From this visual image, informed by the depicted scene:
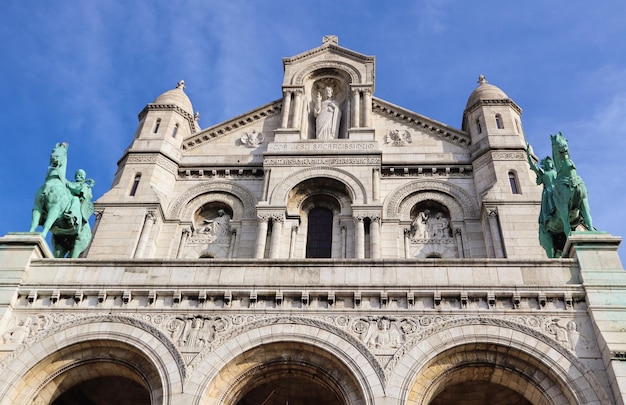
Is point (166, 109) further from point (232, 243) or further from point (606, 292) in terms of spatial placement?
point (606, 292)

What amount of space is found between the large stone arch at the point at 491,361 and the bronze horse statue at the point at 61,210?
9.77m

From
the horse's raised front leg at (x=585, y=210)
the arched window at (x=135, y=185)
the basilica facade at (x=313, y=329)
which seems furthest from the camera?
the arched window at (x=135, y=185)

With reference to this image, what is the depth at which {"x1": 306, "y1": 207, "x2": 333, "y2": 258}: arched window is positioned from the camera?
74.6ft

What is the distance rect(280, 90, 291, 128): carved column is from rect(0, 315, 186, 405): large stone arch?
1443 centimetres

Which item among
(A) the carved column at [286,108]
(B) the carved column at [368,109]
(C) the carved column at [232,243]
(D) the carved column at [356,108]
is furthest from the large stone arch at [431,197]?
(A) the carved column at [286,108]

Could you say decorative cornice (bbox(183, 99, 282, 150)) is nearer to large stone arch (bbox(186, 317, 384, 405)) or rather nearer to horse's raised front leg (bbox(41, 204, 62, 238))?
horse's raised front leg (bbox(41, 204, 62, 238))

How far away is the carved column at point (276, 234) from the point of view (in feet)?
70.5

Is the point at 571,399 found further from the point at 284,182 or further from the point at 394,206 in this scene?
the point at 284,182

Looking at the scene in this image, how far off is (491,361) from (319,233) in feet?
36.4

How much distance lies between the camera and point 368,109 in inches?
1063

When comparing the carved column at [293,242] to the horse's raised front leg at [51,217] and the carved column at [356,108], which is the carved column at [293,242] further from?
the horse's raised front leg at [51,217]

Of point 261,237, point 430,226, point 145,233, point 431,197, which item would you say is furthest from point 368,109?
point 145,233

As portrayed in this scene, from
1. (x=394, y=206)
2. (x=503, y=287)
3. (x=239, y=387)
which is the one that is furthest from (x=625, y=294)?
(x=394, y=206)

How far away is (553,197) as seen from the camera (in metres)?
16.3
